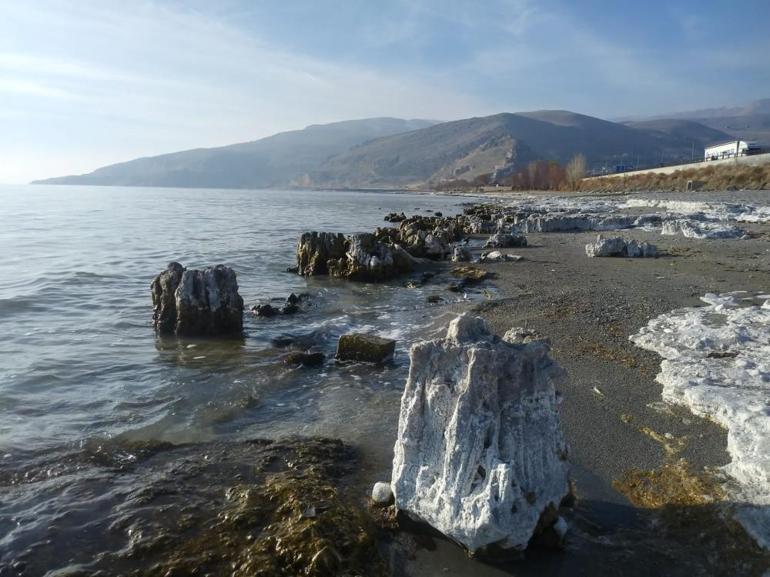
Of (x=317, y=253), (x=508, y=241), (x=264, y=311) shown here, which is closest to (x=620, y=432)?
(x=264, y=311)

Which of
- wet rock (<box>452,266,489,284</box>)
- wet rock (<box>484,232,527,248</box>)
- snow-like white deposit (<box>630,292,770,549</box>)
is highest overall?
snow-like white deposit (<box>630,292,770,549</box>)

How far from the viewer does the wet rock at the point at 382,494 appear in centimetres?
473

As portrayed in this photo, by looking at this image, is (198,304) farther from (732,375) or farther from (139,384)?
(732,375)

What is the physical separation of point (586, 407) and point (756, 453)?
1948 millimetres

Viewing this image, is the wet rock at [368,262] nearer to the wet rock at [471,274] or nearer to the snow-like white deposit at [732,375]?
the wet rock at [471,274]

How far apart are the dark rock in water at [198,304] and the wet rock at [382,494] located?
749 centimetres

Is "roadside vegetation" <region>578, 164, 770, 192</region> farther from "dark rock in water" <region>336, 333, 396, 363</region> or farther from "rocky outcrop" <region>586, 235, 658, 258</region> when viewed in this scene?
"dark rock in water" <region>336, 333, 396, 363</region>

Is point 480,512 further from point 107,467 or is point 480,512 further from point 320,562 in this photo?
point 107,467

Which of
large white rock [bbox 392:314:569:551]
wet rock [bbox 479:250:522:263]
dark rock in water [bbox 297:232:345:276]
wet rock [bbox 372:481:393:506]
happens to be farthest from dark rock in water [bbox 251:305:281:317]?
wet rock [bbox 479:250:522:263]

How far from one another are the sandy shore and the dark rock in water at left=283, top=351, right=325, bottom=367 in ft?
12.4

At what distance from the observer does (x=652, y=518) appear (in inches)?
173

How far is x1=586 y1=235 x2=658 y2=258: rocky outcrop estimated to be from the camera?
61.7 ft

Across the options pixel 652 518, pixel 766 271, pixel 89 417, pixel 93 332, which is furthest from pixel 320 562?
pixel 766 271

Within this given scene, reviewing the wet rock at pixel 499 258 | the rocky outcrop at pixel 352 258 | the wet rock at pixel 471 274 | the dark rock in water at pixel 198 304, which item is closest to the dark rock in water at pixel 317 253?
the rocky outcrop at pixel 352 258
